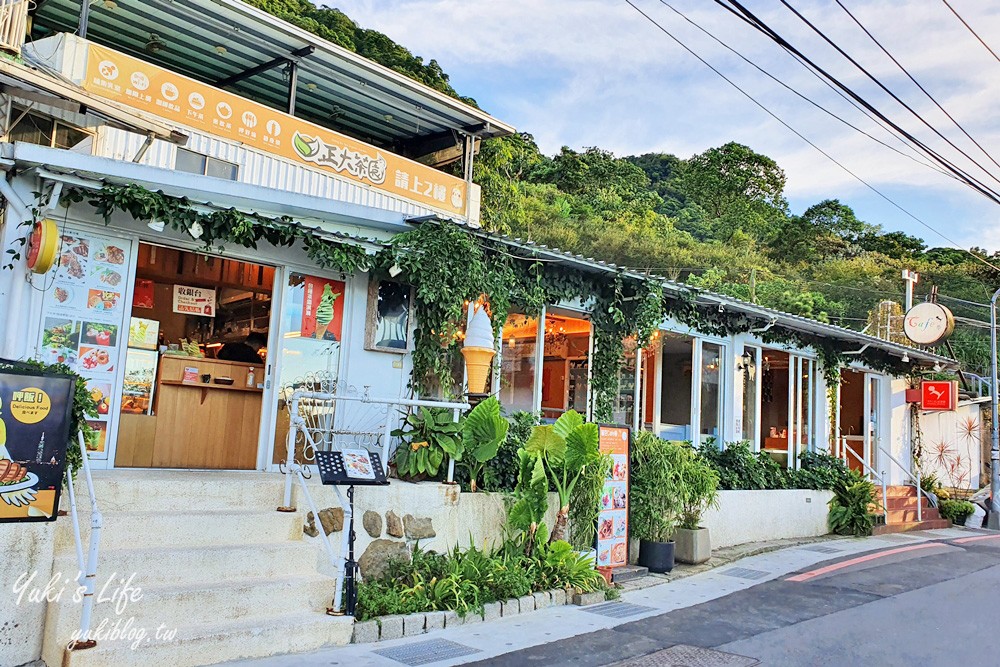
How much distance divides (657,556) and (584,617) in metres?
2.39

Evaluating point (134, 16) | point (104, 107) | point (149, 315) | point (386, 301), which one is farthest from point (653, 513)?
point (134, 16)

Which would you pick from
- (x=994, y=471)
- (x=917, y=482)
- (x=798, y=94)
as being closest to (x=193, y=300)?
(x=798, y=94)

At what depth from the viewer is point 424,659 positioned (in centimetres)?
580

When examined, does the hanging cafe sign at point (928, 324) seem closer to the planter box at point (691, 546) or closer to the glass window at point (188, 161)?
the planter box at point (691, 546)

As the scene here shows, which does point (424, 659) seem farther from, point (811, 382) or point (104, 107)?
point (811, 382)

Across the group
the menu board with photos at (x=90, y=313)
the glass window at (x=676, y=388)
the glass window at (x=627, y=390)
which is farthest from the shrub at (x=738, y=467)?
the menu board with photos at (x=90, y=313)

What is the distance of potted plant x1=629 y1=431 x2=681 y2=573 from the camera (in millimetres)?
9609

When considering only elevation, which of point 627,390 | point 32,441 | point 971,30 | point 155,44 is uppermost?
point 155,44

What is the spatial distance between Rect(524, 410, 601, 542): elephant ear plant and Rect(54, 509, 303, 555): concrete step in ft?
8.82

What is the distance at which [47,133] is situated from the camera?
30.7 feet

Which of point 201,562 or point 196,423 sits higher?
point 196,423

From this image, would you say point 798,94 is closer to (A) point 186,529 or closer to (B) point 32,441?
(A) point 186,529

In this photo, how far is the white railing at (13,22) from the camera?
8805 mm

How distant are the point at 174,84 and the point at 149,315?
9.67 feet
